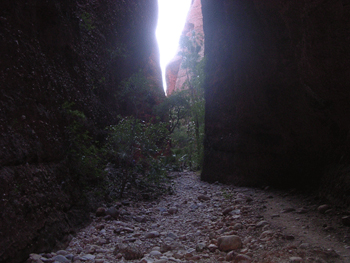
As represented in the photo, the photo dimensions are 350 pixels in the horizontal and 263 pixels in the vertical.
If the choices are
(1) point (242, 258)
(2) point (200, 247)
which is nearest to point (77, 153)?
(2) point (200, 247)

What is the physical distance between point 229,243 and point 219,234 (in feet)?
1.87

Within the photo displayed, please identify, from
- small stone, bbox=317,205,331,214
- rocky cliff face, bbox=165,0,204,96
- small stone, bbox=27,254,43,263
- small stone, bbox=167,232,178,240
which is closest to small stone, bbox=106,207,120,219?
small stone, bbox=167,232,178,240

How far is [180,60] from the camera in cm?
3925

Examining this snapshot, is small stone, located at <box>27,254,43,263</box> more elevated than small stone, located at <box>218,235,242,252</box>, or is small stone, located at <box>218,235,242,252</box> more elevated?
small stone, located at <box>218,235,242,252</box>

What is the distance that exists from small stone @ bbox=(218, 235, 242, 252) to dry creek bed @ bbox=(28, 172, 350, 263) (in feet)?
0.04

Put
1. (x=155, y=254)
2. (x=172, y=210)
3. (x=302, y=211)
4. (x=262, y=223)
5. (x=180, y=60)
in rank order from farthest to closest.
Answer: (x=180, y=60) → (x=172, y=210) → (x=302, y=211) → (x=262, y=223) → (x=155, y=254)

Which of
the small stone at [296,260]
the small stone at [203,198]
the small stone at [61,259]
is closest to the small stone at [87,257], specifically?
the small stone at [61,259]

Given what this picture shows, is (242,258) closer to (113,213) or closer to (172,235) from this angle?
(172,235)

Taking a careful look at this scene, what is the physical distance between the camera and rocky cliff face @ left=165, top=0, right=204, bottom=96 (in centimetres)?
3667

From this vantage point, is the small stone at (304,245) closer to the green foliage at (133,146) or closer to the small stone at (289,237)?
the small stone at (289,237)

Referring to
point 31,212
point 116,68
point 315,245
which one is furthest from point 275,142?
point 116,68

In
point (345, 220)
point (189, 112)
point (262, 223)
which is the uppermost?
point (189, 112)

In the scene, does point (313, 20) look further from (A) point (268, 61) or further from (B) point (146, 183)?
(B) point (146, 183)

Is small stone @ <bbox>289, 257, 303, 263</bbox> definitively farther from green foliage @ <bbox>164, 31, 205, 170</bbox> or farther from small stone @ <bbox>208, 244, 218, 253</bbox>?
green foliage @ <bbox>164, 31, 205, 170</bbox>
